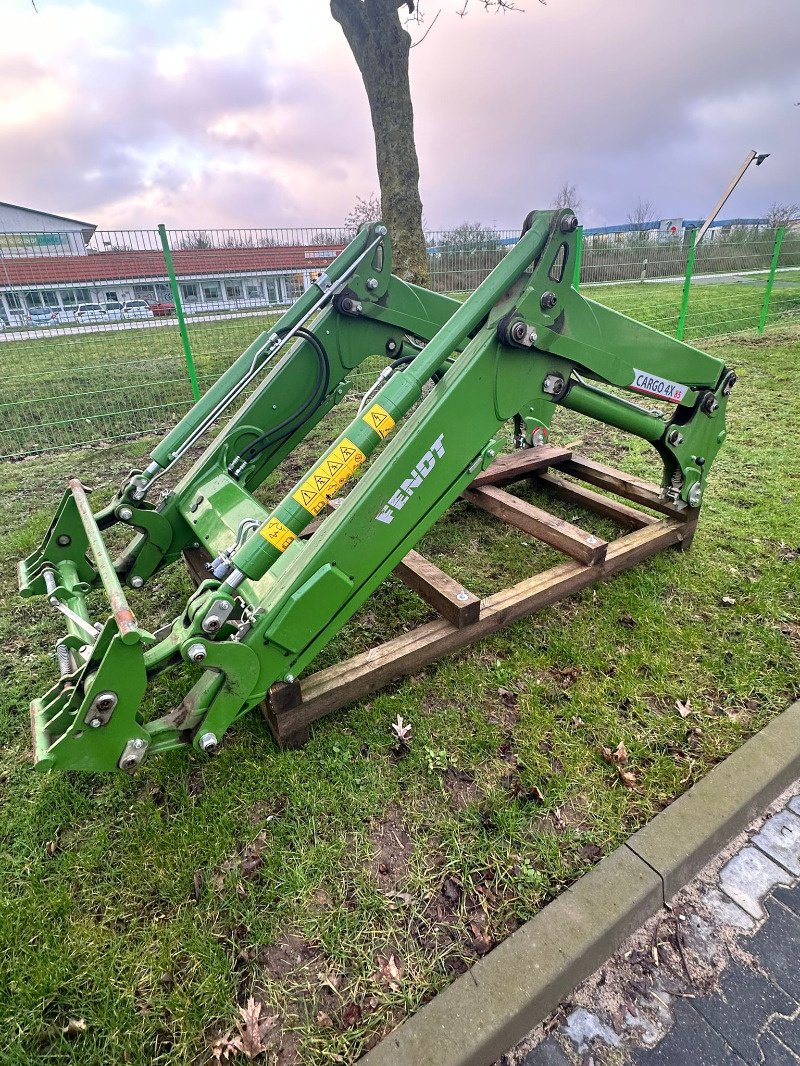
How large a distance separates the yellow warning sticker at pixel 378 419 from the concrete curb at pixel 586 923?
1684mm

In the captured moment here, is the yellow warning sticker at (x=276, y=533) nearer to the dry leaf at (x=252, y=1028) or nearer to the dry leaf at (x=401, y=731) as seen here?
the dry leaf at (x=401, y=731)

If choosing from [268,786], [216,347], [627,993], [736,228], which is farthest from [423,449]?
[736,228]

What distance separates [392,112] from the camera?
24.6ft

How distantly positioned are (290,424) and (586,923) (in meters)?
2.63

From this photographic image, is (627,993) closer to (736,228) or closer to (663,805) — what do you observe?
(663,805)

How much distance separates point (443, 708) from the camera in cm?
260

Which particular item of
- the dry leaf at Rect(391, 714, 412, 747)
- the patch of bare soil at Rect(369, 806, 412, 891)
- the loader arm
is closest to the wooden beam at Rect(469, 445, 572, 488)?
the loader arm

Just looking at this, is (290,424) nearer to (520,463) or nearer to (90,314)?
(520,463)

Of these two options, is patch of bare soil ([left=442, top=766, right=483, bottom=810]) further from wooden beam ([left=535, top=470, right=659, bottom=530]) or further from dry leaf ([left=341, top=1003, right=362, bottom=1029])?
wooden beam ([left=535, top=470, right=659, bottom=530])

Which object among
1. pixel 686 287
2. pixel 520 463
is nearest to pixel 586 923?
pixel 520 463

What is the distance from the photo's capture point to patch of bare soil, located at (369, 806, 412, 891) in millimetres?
1925

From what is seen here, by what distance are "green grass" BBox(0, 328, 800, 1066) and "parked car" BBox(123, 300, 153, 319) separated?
4.84 m

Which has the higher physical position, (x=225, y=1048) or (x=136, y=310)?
(x=136, y=310)

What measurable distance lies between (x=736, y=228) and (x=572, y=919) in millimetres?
15762
